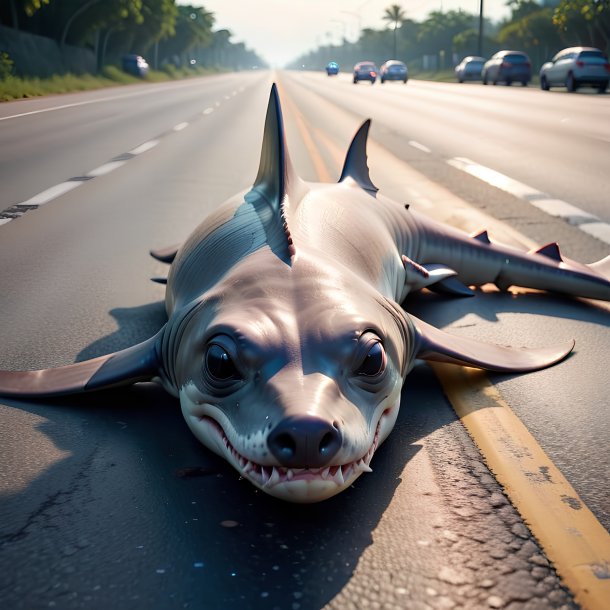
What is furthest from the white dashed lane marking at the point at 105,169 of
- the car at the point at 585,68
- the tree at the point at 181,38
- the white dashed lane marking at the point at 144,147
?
the tree at the point at 181,38

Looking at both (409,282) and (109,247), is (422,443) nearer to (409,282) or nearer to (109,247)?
(409,282)

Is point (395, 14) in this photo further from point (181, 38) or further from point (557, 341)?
point (557, 341)

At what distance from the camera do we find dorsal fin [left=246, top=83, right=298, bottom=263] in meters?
3.99

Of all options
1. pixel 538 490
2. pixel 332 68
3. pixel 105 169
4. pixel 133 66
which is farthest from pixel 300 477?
pixel 332 68

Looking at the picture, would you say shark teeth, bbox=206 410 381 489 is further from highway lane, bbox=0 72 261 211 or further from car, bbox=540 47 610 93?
car, bbox=540 47 610 93

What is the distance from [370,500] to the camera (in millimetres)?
3273

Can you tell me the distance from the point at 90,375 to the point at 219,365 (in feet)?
3.95

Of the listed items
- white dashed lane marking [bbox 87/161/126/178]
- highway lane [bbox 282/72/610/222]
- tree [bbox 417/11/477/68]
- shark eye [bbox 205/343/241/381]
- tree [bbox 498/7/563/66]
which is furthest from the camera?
tree [bbox 417/11/477/68]

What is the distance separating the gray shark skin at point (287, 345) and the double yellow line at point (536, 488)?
0.20 metres

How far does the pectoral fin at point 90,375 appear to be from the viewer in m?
4.06

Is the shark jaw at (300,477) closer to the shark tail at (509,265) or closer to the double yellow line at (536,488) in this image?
the double yellow line at (536,488)

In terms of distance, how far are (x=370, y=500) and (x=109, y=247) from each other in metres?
5.27

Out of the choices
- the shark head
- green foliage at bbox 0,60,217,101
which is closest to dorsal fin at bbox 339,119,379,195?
the shark head

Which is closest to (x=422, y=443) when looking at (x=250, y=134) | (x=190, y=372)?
(x=190, y=372)
